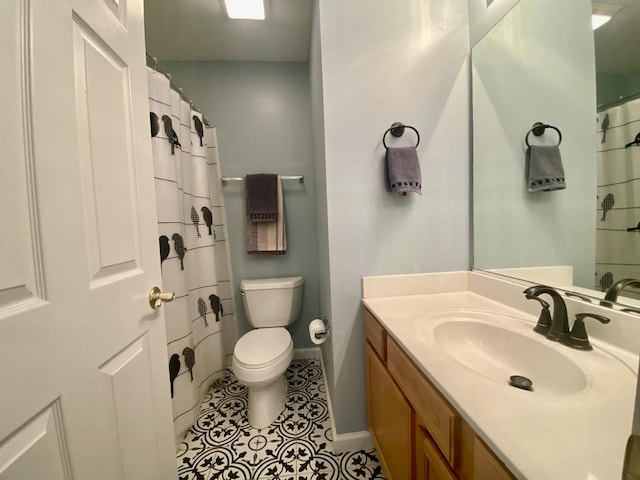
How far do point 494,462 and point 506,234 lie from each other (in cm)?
97

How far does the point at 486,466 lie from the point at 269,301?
1454 millimetres

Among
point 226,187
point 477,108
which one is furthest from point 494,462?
point 226,187

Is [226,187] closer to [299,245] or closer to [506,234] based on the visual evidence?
[299,245]

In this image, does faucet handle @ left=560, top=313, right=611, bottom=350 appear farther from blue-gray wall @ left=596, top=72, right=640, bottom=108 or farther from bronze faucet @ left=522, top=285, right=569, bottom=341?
blue-gray wall @ left=596, top=72, right=640, bottom=108

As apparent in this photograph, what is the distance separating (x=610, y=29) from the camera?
672 millimetres

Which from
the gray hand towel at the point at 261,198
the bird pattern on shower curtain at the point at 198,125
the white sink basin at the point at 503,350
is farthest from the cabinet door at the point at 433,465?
the bird pattern on shower curtain at the point at 198,125

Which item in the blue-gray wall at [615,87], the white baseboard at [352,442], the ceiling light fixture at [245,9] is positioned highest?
the ceiling light fixture at [245,9]

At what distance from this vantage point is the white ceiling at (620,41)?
63 centimetres

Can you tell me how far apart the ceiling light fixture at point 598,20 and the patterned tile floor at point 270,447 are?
1851 millimetres

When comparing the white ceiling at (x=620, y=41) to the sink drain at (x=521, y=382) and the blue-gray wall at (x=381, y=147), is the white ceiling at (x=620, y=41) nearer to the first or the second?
the blue-gray wall at (x=381, y=147)

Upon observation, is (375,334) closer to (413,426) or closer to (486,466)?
(413,426)

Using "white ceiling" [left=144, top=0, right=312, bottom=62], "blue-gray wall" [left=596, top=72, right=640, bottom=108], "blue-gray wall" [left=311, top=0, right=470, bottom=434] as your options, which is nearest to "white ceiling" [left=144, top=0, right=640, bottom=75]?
"white ceiling" [left=144, top=0, right=312, bottom=62]

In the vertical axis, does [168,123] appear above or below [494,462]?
above

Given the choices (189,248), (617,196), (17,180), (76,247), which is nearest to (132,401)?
(76,247)
